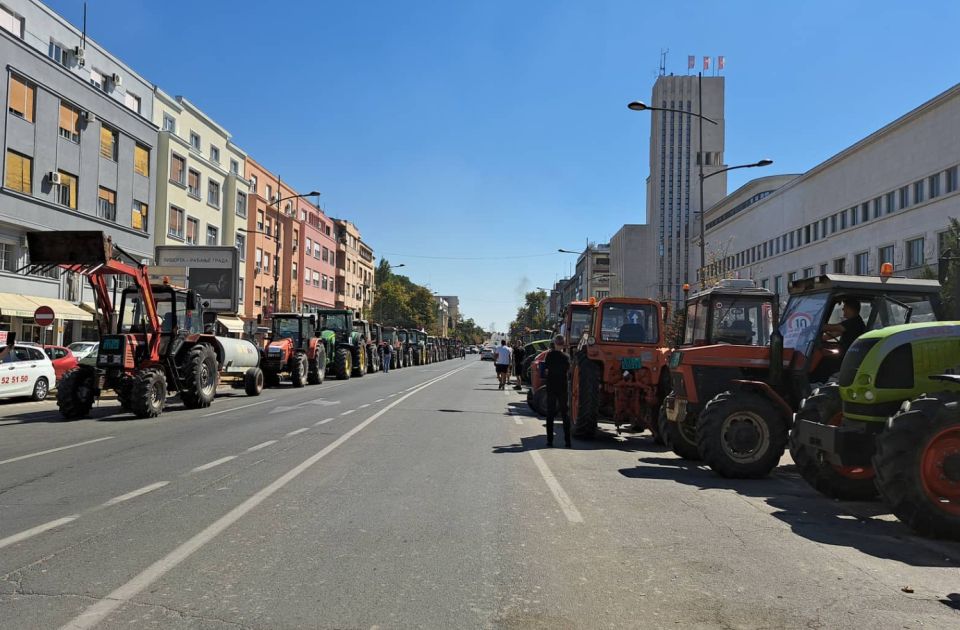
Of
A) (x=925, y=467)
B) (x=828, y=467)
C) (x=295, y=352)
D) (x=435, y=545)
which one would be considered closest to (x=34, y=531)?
(x=435, y=545)

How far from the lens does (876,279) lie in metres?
8.86

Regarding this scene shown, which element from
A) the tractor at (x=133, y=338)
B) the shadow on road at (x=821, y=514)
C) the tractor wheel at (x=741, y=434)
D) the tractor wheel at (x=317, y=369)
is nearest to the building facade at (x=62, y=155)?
the tractor wheel at (x=317, y=369)

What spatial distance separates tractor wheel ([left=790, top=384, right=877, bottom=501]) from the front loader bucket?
496 inches

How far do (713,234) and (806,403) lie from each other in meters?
75.3

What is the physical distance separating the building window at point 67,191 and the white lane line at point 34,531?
27.8m

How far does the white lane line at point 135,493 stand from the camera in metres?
6.85

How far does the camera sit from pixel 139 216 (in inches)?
1432

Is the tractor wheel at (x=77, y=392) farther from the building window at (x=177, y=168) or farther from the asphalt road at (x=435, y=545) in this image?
the building window at (x=177, y=168)

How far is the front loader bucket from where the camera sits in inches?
548

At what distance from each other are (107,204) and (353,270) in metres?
50.5

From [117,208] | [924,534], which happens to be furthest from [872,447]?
[117,208]

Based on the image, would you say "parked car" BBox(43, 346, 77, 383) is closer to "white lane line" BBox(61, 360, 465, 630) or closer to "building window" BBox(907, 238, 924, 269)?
"white lane line" BBox(61, 360, 465, 630)

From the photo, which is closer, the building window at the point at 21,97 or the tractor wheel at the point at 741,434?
the tractor wheel at the point at 741,434

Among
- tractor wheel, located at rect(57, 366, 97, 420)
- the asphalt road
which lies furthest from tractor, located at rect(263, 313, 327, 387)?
the asphalt road
